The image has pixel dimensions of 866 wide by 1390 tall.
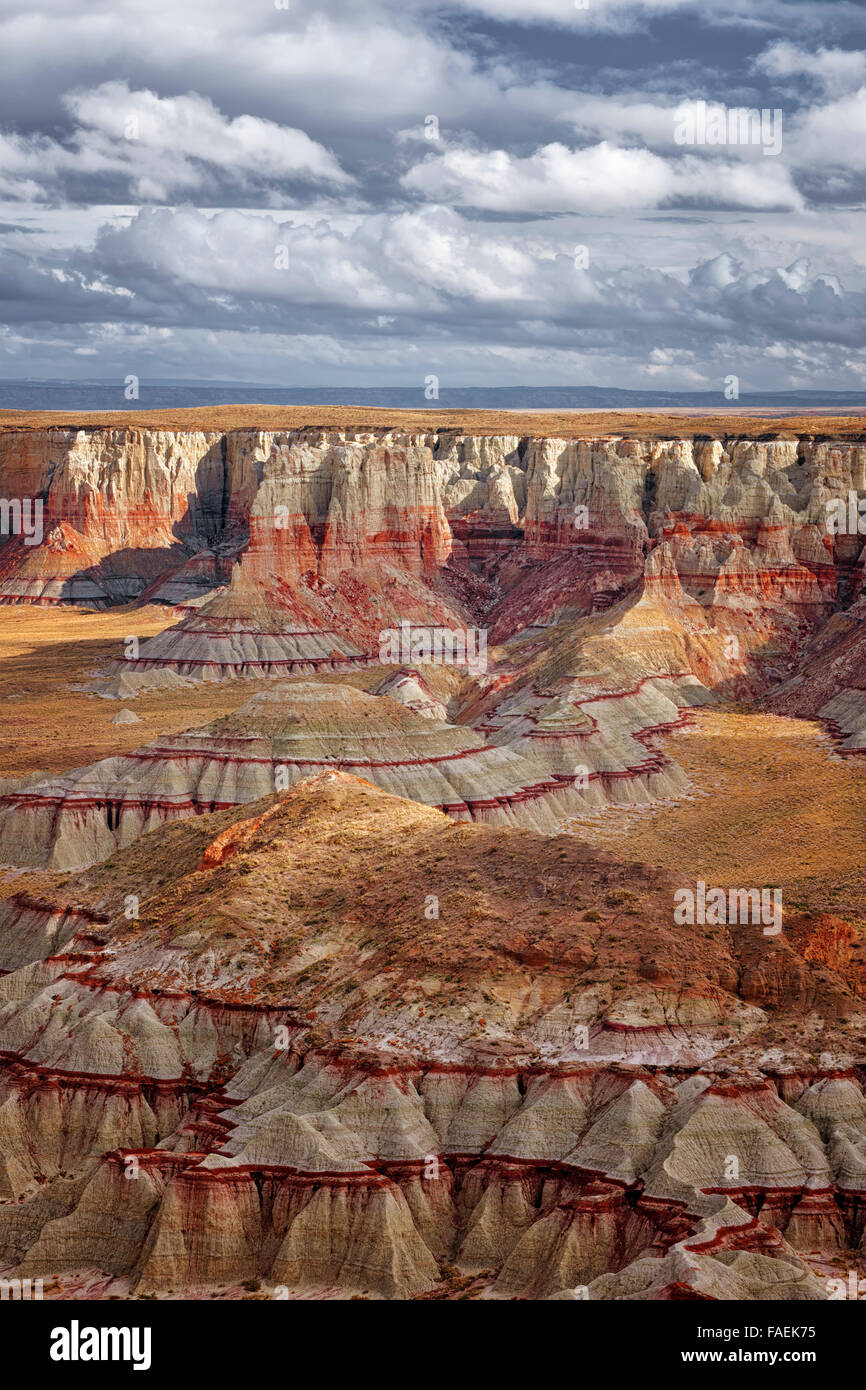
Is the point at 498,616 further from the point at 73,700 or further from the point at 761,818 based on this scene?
the point at 761,818

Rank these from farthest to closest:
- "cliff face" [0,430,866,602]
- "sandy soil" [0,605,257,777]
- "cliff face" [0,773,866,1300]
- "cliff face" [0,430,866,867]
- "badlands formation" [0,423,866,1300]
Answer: "cliff face" [0,430,866,602]
"sandy soil" [0,605,257,777]
"cliff face" [0,430,866,867]
"badlands formation" [0,423,866,1300]
"cliff face" [0,773,866,1300]

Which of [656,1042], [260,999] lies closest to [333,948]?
[260,999]

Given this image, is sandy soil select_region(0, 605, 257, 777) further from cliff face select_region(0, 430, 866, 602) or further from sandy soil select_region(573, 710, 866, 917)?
sandy soil select_region(573, 710, 866, 917)

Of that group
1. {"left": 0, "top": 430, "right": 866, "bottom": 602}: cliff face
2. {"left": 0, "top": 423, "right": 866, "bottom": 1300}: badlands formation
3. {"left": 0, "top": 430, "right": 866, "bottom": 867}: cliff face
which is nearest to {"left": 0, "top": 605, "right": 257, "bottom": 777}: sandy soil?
{"left": 0, "top": 430, "right": 866, "bottom": 867}: cliff face

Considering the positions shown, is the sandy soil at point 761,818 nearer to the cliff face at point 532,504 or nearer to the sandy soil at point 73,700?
the cliff face at point 532,504

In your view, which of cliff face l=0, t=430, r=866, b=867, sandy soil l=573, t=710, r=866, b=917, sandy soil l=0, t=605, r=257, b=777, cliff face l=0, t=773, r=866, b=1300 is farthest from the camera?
sandy soil l=0, t=605, r=257, b=777

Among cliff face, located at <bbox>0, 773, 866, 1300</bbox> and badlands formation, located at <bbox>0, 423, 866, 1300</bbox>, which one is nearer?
cliff face, located at <bbox>0, 773, 866, 1300</bbox>

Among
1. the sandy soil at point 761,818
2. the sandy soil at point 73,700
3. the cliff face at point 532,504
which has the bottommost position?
the sandy soil at point 761,818

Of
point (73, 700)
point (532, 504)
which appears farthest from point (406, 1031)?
point (532, 504)

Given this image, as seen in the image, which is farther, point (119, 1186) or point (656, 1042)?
point (656, 1042)

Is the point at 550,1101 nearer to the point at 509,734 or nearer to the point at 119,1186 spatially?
the point at 119,1186

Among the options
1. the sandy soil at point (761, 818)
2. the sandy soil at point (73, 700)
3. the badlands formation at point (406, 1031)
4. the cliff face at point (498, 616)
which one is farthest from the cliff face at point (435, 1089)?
the sandy soil at point (73, 700)
